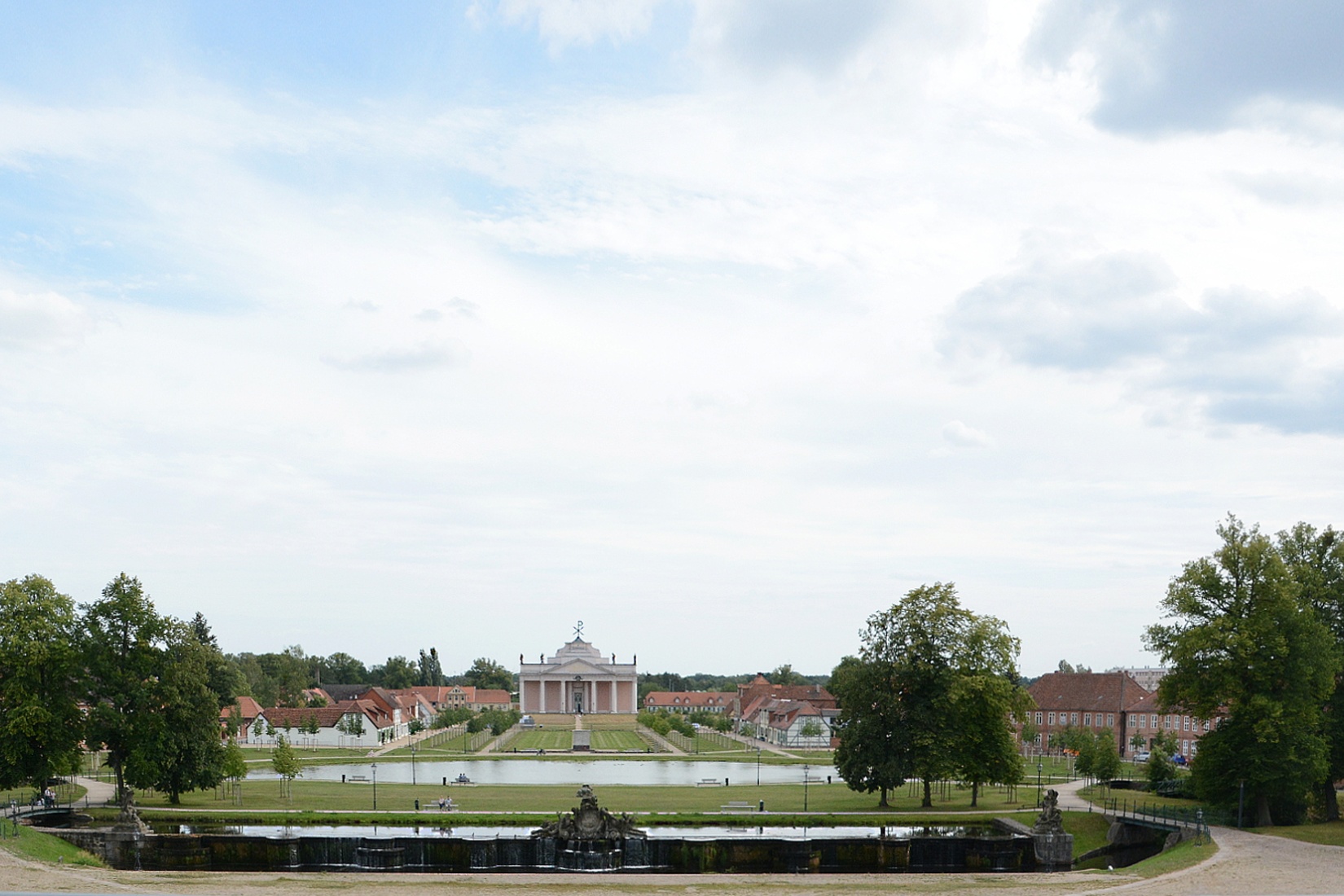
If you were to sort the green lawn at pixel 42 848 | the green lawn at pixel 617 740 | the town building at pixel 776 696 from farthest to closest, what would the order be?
the town building at pixel 776 696, the green lawn at pixel 617 740, the green lawn at pixel 42 848

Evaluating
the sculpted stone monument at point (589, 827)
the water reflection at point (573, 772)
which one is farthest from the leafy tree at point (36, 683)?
the sculpted stone monument at point (589, 827)

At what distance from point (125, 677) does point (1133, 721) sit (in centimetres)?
7505

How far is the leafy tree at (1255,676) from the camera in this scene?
43.9m

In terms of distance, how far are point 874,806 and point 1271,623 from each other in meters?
17.9

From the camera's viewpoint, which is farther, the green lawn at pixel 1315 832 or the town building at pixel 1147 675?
the town building at pixel 1147 675

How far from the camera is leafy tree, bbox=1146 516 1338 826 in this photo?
43.9 metres

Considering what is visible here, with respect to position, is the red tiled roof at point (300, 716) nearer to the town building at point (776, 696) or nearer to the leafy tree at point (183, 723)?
the town building at point (776, 696)

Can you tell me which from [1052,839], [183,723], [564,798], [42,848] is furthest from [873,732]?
[42,848]

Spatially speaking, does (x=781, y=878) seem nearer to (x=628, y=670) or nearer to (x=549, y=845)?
(x=549, y=845)

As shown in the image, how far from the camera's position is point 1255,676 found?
4491 centimetres

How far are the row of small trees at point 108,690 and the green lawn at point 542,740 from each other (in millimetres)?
48240

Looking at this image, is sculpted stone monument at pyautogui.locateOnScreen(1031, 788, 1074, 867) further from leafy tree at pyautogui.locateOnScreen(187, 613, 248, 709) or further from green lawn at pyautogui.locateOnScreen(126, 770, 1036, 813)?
leafy tree at pyautogui.locateOnScreen(187, 613, 248, 709)

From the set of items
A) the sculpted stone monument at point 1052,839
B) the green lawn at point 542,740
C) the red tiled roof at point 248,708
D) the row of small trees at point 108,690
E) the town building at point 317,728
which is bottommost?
the green lawn at point 542,740

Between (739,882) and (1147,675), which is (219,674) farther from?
(1147,675)
